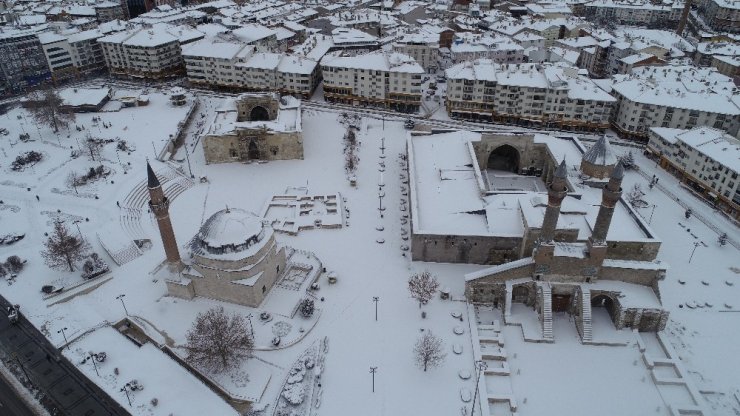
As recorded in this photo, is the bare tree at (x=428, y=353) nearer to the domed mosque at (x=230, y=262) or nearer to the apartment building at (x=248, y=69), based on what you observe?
the domed mosque at (x=230, y=262)

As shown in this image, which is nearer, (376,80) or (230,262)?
(230,262)

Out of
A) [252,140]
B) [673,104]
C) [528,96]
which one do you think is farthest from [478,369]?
[673,104]

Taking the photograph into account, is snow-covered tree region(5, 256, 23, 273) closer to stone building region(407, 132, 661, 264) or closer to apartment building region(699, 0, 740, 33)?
stone building region(407, 132, 661, 264)

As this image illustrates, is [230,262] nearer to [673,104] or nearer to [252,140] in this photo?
[252,140]

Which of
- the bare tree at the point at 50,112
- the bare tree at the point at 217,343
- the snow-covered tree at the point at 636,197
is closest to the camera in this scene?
the bare tree at the point at 217,343

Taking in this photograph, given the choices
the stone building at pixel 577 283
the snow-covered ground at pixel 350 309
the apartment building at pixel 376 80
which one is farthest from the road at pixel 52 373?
the apartment building at pixel 376 80

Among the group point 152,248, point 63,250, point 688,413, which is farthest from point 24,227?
point 688,413
